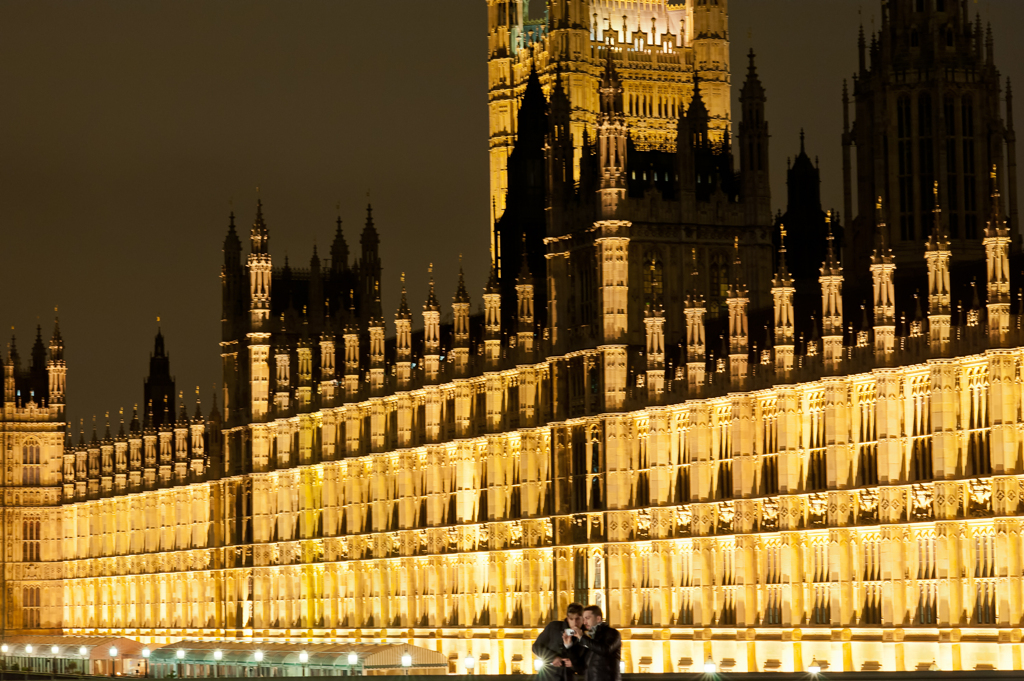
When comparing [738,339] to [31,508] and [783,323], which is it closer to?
[783,323]

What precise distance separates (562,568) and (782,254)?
16.6m

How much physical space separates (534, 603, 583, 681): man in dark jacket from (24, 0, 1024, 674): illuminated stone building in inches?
957

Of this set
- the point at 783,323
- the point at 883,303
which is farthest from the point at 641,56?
the point at 883,303

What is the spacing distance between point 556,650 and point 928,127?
2810 inches

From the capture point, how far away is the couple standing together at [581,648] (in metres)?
28.0

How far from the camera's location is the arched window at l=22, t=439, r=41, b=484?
5310 inches

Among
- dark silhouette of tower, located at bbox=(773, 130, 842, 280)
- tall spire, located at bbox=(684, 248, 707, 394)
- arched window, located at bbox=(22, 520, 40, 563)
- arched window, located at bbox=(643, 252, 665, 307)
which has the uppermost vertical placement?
dark silhouette of tower, located at bbox=(773, 130, 842, 280)

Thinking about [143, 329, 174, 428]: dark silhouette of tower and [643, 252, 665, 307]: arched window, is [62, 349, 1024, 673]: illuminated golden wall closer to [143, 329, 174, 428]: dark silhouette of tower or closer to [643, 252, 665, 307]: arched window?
[643, 252, 665, 307]: arched window

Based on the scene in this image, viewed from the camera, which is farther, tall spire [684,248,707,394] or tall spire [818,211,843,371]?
tall spire [684,248,707,394]

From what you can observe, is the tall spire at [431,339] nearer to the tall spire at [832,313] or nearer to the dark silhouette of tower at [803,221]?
the dark silhouette of tower at [803,221]

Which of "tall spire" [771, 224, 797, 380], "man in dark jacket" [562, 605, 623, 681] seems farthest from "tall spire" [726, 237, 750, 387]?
"man in dark jacket" [562, 605, 623, 681]

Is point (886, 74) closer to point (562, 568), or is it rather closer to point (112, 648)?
point (562, 568)

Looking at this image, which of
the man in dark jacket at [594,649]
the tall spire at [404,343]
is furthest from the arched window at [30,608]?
the man in dark jacket at [594,649]

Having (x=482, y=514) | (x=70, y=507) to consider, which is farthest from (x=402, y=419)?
(x=70, y=507)
